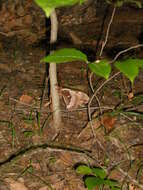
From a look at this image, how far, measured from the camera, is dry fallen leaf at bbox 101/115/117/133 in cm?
220

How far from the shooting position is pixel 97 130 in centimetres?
219

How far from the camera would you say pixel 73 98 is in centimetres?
236

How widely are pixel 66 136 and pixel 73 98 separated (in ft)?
1.06

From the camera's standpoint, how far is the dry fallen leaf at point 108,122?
7.22 ft

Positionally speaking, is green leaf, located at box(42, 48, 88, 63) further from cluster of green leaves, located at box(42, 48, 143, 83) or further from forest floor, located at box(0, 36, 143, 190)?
forest floor, located at box(0, 36, 143, 190)

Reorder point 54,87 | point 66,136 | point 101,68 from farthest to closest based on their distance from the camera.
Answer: point 66,136 < point 54,87 < point 101,68

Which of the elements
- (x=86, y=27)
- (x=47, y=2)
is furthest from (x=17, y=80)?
(x=47, y=2)

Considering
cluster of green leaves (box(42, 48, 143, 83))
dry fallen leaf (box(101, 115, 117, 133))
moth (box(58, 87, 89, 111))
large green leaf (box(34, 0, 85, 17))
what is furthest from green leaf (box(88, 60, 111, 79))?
moth (box(58, 87, 89, 111))

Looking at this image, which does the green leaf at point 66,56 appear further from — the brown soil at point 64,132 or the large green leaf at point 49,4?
the brown soil at point 64,132

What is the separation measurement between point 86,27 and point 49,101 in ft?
5.36

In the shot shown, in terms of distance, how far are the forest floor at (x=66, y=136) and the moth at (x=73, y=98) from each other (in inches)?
1.7

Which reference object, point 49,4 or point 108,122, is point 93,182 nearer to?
point 108,122

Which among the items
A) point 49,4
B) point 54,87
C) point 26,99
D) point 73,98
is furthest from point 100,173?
point 49,4

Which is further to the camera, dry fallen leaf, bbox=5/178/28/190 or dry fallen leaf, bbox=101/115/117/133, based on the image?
dry fallen leaf, bbox=101/115/117/133
